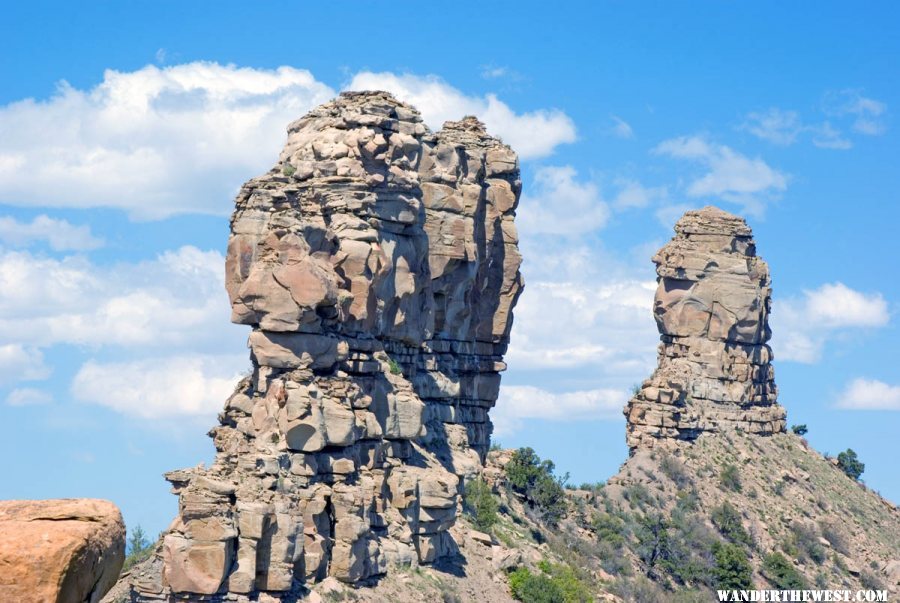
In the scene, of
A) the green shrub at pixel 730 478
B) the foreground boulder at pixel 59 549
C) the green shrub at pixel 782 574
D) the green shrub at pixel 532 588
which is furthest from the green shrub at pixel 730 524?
the foreground boulder at pixel 59 549

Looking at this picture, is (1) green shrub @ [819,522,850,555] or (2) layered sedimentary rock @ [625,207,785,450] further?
(2) layered sedimentary rock @ [625,207,785,450]

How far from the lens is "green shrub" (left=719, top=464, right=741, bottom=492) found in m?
106

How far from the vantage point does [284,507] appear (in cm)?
5422

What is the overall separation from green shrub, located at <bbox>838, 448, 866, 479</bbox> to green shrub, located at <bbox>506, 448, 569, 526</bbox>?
114 ft

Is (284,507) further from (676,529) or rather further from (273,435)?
(676,529)

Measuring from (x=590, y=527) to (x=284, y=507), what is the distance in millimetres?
45681

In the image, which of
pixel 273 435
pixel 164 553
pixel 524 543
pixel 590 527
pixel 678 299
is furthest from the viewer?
pixel 678 299

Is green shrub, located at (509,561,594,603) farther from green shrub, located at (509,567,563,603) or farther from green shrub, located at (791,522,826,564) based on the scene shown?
green shrub, located at (791,522,826,564)

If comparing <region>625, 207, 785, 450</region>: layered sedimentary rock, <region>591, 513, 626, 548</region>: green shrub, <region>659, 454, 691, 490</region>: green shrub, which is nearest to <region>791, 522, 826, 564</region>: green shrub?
<region>659, 454, 691, 490</region>: green shrub

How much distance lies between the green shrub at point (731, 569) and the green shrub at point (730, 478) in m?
10.4

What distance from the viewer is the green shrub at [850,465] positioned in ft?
404

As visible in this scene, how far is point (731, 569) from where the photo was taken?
95.0 m

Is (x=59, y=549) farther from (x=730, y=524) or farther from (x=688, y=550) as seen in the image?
(x=730, y=524)

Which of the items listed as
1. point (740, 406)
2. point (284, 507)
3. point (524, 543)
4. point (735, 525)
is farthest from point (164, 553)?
point (740, 406)
